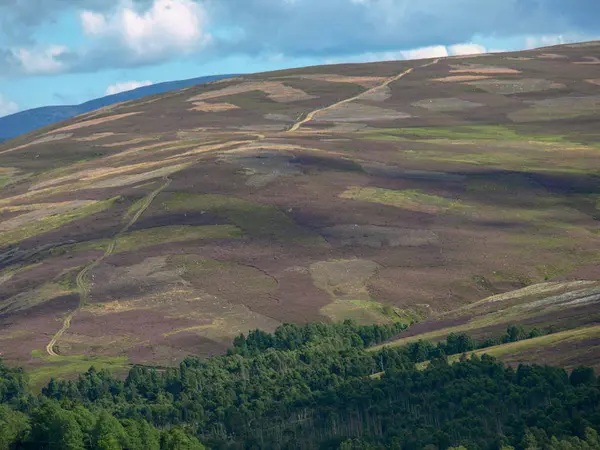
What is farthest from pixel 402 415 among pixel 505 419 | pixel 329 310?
pixel 329 310

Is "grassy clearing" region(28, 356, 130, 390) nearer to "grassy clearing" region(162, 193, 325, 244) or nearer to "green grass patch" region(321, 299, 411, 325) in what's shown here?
"green grass patch" region(321, 299, 411, 325)

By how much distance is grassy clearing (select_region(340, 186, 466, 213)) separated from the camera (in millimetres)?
177500

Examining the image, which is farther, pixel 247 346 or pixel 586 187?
pixel 586 187

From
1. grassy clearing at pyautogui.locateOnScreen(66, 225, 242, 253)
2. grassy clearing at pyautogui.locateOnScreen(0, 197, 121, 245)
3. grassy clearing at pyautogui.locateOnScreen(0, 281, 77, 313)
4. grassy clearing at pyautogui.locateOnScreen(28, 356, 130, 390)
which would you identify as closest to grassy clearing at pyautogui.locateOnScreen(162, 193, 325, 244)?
grassy clearing at pyautogui.locateOnScreen(66, 225, 242, 253)

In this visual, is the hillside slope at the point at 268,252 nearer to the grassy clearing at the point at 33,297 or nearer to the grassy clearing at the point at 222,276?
the grassy clearing at the point at 222,276

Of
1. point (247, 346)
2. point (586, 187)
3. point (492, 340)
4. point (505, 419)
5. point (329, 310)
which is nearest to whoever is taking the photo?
point (505, 419)

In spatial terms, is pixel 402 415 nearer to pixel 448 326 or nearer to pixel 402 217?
pixel 448 326

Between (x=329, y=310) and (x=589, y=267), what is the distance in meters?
35.7

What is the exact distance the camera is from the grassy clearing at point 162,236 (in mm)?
165500

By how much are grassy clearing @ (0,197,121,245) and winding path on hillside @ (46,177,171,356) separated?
6998 millimetres

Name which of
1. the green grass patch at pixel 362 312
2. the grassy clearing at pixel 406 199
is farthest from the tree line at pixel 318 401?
the grassy clearing at pixel 406 199

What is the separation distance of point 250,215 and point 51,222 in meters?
34.7

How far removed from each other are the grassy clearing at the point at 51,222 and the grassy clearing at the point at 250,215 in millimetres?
12372

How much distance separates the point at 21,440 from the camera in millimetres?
84375
